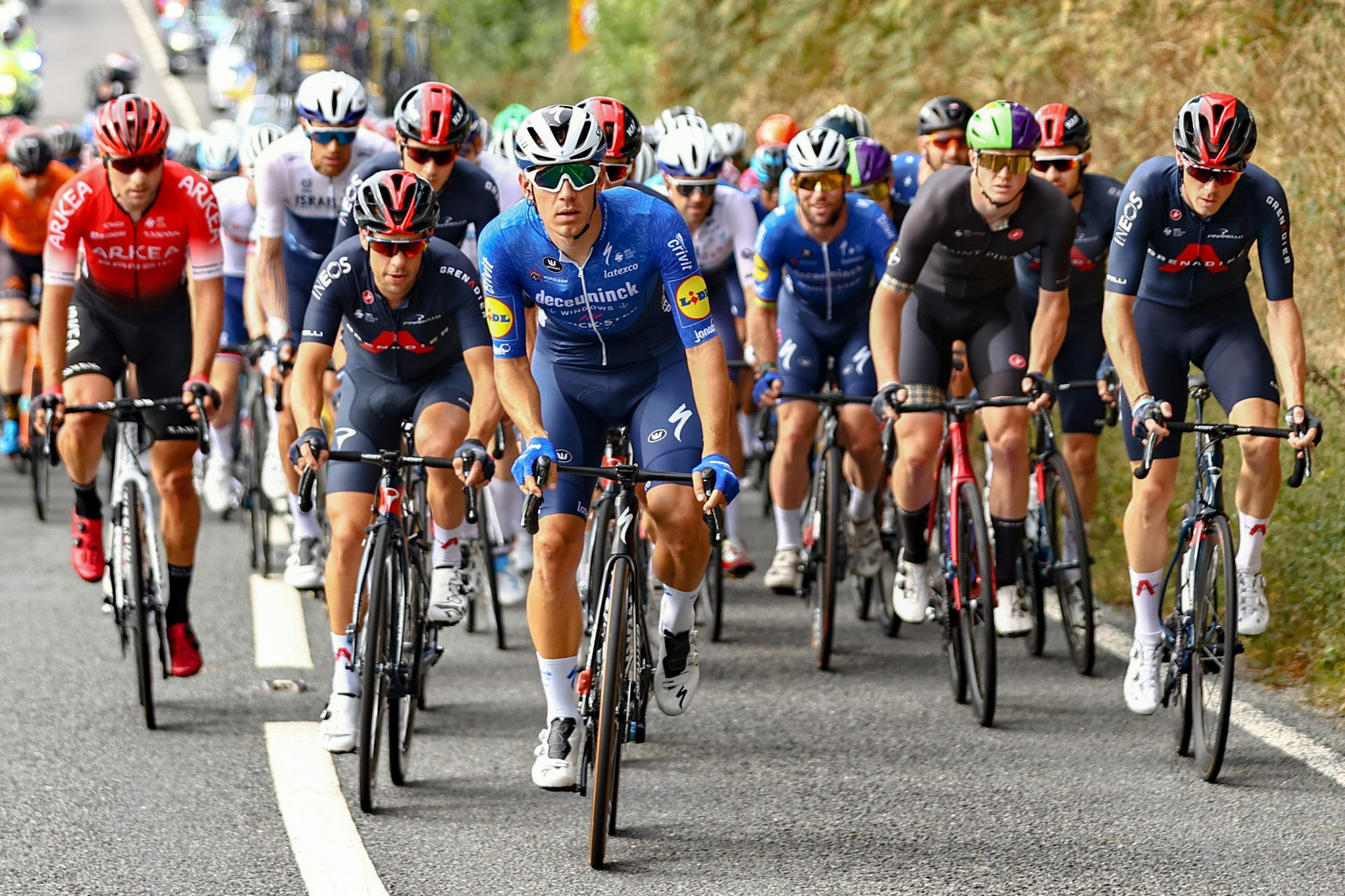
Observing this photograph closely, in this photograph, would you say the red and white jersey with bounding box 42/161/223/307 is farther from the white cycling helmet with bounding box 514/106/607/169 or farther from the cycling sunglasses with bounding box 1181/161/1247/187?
the cycling sunglasses with bounding box 1181/161/1247/187

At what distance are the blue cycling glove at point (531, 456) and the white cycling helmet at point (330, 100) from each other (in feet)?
11.1

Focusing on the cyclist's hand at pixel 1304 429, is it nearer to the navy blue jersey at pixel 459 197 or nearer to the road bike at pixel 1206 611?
the road bike at pixel 1206 611

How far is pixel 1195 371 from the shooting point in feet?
23.7

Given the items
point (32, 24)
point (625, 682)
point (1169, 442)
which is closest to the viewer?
point (625, 682)

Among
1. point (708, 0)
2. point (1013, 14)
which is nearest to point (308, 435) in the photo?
point (1013, 14)

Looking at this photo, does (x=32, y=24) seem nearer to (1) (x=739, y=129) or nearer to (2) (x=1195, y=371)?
(1) (x=739, y=129)

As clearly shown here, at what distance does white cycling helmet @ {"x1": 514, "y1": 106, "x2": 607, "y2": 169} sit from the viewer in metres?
5.23

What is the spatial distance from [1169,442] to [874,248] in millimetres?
2137

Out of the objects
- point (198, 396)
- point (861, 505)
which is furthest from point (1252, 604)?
point (198, 396)

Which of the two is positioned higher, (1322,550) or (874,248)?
(874,248)

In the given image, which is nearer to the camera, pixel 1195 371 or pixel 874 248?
pixel 1195 371

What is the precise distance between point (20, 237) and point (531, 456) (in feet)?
25.7

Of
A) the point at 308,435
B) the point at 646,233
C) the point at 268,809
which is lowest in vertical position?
the point at 268,809

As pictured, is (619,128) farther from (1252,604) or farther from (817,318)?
(1252,604)
